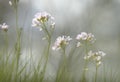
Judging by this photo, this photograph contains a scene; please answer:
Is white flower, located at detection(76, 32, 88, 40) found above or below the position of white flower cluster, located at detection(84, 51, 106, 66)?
above

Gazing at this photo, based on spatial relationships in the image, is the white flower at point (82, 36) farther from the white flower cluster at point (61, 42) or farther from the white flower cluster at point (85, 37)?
the white flower cluster at point (61, 42)

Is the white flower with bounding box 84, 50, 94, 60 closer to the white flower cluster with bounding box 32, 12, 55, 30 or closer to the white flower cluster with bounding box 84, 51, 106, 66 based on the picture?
the white flower cluster with bounding box 84, 51, 106, 66

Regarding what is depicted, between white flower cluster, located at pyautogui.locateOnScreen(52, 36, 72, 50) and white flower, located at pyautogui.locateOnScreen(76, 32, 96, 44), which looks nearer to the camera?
white flower cluster, located at pyautogui.locateOnScreen(52, 36, 72, 50)

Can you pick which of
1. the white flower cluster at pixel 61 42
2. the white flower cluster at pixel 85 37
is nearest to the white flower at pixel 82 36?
the white flower cluster at pixel 85 37

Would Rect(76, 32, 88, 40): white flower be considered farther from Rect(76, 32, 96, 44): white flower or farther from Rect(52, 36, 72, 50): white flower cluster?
Rect(52, 36, 72, 50): white flower cluster

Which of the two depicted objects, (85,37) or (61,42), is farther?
(85,37)

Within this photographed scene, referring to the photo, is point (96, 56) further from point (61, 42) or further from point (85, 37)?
point (61, 42)

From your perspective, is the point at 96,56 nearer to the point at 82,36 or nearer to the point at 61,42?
Result: the point at 82,36

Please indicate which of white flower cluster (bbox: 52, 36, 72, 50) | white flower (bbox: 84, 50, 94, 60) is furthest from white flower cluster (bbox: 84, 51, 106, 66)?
white flower cluster (bbox: 52, 36, 72, 50)

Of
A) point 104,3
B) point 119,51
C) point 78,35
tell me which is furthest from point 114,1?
point 78,35

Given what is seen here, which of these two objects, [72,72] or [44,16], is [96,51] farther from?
[44,16]

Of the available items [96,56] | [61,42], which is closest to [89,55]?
[96,56]
